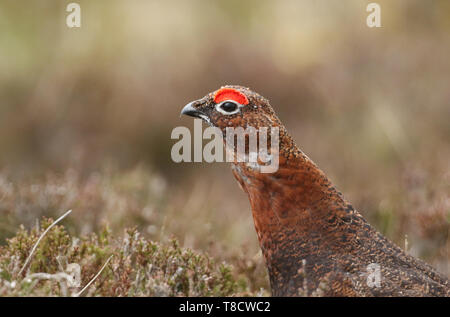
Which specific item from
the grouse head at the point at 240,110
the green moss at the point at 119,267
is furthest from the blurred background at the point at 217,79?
the grouse head at the point at 240,110

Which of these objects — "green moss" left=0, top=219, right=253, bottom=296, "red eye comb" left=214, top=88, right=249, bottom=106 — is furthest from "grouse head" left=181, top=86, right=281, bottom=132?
"green moss" left=0, top=219, right=253, bottom=296

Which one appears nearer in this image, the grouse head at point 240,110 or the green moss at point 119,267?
the green moss at point 119,267

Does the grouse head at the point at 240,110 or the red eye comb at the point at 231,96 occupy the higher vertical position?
the red eye comb at the point at 231,96

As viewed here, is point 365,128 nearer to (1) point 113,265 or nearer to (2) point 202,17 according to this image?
(2) point 202,17

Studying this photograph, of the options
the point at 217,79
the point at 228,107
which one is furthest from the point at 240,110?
the point at 217,79

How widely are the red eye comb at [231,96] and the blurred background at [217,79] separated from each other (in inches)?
173

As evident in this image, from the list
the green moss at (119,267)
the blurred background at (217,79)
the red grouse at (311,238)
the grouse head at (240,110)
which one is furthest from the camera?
the blurred background at (217,79)

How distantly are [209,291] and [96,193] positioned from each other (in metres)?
2.15

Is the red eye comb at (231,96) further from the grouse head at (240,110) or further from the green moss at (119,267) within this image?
the green moss at (119,267)

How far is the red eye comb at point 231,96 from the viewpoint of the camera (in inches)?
131

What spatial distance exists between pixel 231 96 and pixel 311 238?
99 centimetres

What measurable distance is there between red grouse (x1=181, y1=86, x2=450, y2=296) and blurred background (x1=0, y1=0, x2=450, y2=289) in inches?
179

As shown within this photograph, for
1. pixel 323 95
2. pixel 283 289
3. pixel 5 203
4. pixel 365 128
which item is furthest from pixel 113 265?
pixel 323 95

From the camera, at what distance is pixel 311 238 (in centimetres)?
307
